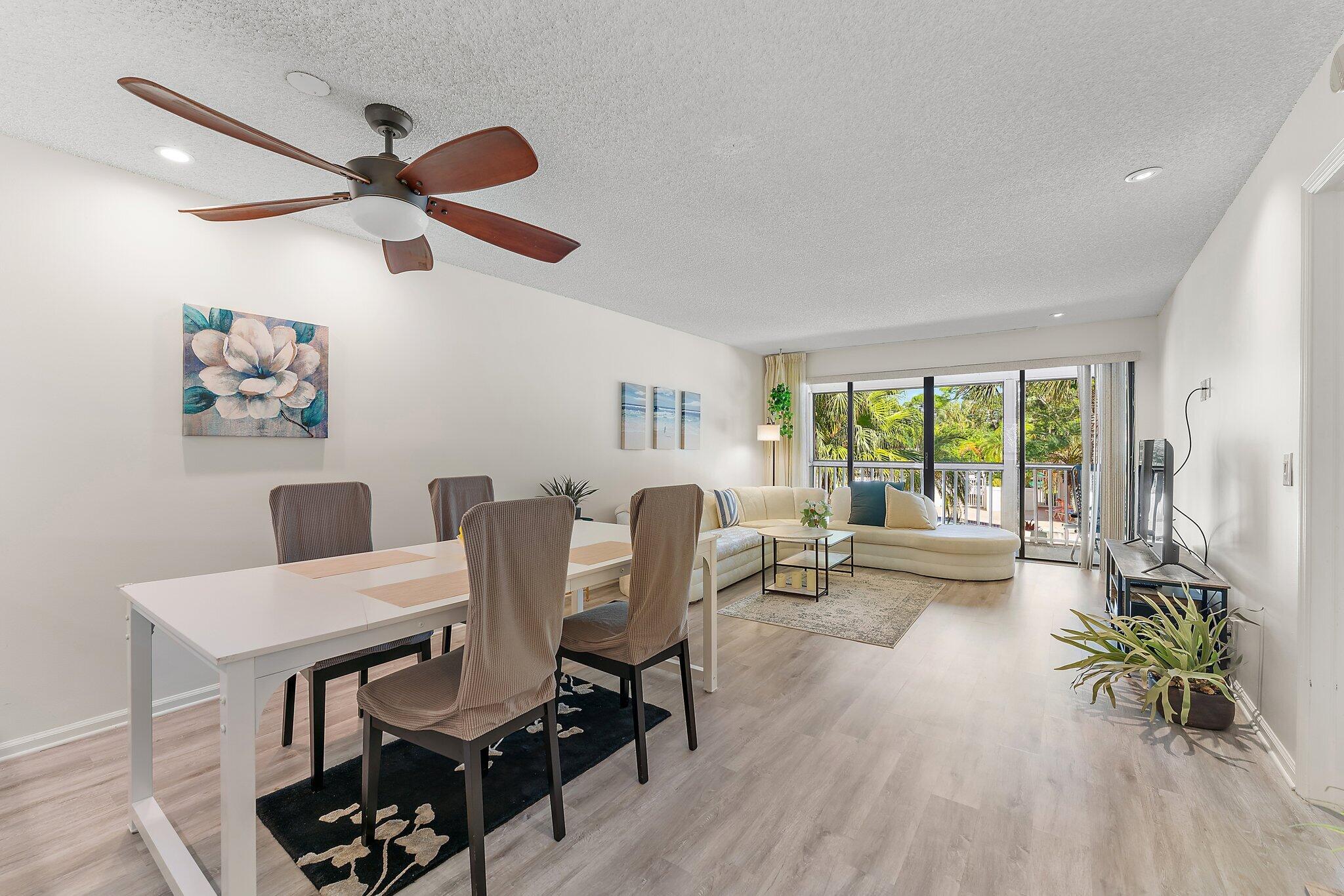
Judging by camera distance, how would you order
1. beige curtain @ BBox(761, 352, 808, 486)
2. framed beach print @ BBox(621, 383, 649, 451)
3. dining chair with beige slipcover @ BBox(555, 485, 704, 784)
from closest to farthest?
dining chair with beige slipcover @ BBox(555, 485, 704, 784), framed beach print @ BBox(621, 383, 649, 451), beige curtain @ BBox(761, 352, 808, 486)

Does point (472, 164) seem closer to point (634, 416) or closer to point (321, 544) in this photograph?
point (321, 544)

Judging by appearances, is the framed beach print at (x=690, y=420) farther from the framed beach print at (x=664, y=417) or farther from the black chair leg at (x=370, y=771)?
the black chair leg at (x=370, y=771)

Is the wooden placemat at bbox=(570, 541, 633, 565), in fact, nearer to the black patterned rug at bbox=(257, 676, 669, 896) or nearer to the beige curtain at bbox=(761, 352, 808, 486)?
the black patterned rug at bbox=(257, 676, 669, 896)

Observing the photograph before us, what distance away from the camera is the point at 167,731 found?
2.45 metres

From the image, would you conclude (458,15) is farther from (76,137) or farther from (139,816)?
(139,816)

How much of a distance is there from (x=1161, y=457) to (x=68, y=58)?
5.18 m

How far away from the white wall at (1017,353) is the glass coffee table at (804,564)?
2.36 m

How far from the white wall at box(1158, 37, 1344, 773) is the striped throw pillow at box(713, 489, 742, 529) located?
356cm

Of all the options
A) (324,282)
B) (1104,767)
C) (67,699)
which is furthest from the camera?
(324,282)

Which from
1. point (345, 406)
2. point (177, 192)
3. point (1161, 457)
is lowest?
point (1161, 457)

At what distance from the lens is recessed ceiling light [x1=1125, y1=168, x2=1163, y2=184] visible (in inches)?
98.1

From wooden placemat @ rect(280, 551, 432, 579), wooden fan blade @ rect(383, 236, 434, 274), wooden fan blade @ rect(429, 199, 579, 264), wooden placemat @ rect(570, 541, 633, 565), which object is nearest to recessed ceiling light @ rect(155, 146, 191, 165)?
wooden fan blade @ rect(383, 236, 434, 274)

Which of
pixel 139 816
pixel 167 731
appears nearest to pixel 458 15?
pixel 139 816

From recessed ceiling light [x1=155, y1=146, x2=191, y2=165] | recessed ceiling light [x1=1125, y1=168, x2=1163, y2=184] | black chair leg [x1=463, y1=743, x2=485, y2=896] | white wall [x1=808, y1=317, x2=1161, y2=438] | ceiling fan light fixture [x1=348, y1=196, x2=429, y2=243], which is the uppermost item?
recessed ceiling light [x1=1125, y1=168, x2=1163, y2=184]
